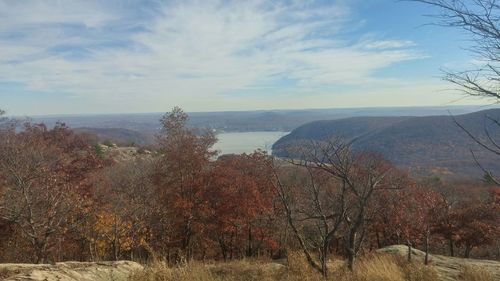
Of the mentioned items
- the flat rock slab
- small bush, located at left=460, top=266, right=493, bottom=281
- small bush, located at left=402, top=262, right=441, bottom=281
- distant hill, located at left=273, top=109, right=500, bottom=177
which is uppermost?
the flat rock slab

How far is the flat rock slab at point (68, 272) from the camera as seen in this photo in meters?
6.73

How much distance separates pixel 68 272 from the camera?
7.48 meters

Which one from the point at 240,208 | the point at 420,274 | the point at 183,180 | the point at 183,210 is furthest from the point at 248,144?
the point at 420,274

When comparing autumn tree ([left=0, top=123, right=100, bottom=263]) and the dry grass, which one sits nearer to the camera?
the dry grass

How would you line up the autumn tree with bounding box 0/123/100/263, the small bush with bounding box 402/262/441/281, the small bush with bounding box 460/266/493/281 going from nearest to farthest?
1. the small bush with bounding box 402/262/441/281
2. the small bush with bounding box 460/266/493/281
3. the autumn tree with bounding box 0/123/100/263

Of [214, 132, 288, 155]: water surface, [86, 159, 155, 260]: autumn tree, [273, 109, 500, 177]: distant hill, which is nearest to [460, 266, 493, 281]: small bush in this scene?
[214, 132, 288, 155]: water surface

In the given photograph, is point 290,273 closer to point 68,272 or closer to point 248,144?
point 68,272

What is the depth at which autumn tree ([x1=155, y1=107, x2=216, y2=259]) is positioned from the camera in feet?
68.1

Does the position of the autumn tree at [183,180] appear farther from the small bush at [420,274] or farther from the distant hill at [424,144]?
the distant hill at [424,144]

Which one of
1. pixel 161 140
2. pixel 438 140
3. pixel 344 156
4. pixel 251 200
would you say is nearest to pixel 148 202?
pixel 161 140

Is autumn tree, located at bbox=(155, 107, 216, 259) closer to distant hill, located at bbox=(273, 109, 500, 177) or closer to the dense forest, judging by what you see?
the dense forest

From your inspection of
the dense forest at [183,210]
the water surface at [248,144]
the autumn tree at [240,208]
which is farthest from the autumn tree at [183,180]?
the water surface at [248,144]

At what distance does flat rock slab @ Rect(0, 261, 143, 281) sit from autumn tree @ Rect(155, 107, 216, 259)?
1149 centimetres

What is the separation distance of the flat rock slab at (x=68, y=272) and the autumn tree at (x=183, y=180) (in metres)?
11.5
